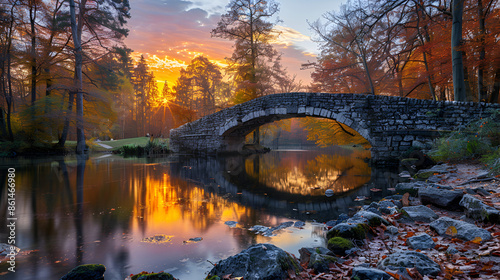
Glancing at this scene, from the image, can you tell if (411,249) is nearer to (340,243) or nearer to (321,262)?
(340,243)

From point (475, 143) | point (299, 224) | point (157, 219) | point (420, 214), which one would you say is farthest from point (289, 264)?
point (475, 143)

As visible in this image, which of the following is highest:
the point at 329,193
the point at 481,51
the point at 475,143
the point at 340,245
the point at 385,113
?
the point at 481,51

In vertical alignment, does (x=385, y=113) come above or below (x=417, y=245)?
above

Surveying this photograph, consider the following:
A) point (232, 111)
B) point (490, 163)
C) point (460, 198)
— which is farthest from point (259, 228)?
point (232, 111)

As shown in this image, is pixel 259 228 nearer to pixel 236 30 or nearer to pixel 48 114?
pixel 48 114

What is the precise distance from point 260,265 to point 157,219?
2.18 m

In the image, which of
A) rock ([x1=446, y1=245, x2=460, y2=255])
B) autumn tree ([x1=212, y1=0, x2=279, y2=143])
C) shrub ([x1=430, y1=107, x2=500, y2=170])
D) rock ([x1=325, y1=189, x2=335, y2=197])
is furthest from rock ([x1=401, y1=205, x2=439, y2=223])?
autumn tree ([x1=212, y1=0, x2=279, y2=143])

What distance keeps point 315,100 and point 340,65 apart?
531 cm

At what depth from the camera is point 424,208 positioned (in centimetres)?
298

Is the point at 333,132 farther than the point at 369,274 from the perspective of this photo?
Yes

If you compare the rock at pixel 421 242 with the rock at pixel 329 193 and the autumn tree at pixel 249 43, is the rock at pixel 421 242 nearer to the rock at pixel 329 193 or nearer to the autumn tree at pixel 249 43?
the rock at pixel 329 193

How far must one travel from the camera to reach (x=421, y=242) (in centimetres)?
210

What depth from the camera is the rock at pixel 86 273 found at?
6.21ft

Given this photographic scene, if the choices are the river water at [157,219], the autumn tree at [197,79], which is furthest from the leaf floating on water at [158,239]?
the autumn tree at [197,79]
